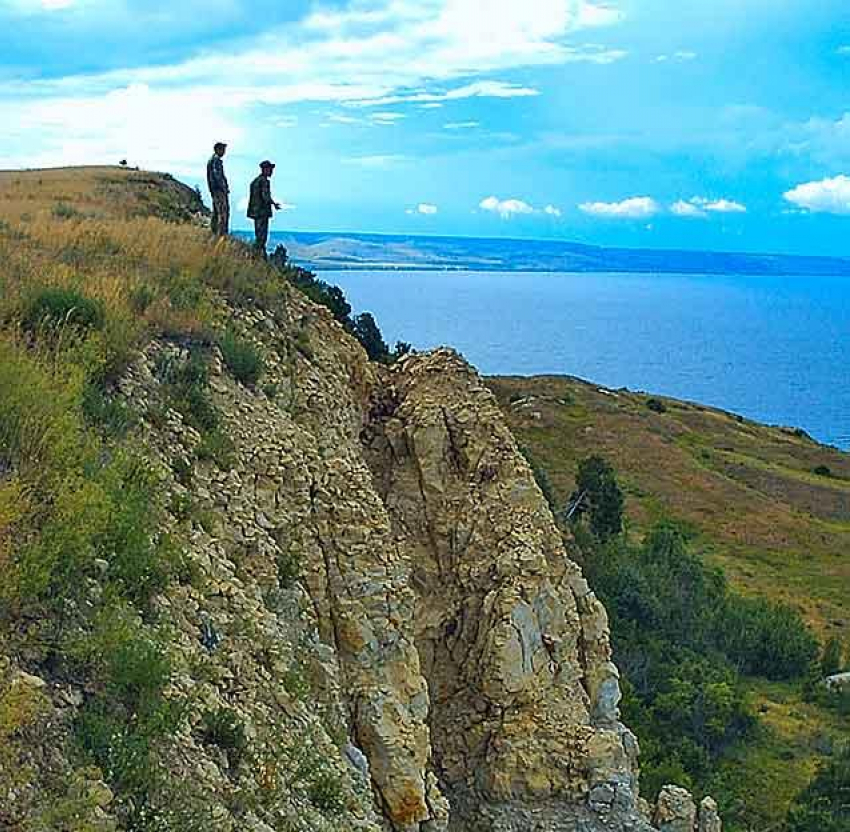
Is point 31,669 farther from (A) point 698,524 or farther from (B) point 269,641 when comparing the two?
(A) point 698,524

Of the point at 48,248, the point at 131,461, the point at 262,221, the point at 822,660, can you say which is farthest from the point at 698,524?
the point at 131,461

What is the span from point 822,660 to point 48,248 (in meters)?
35.7

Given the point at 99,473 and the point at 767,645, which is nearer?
the point at 99,473

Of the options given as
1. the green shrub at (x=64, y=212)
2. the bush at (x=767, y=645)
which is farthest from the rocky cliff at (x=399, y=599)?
the bush at (x=767, y=645)

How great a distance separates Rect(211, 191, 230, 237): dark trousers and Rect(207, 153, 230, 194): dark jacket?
0.07 metres

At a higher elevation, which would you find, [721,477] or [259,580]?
[259,580]

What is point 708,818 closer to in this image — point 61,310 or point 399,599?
point 399,599

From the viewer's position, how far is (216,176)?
1827cm

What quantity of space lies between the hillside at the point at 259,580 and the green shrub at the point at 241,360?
1.3 inches

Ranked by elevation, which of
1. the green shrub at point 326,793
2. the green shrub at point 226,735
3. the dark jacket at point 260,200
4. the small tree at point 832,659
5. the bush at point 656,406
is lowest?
the small tree at point 832,659

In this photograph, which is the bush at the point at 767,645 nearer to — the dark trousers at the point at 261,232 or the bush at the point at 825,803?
the bush at the point at 825,803

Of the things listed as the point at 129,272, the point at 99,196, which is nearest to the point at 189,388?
the point at 129,272

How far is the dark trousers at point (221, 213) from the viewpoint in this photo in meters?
18.5

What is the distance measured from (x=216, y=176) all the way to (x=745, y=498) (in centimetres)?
5455
